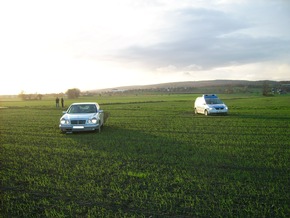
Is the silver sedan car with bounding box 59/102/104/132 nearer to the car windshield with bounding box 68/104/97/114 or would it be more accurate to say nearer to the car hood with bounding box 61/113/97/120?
the car hood with bounding box 61/113/97/120

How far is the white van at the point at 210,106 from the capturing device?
22500 mm

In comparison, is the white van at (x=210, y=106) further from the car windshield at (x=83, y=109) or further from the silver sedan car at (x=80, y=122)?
the silver sedan car at (x=80, y=122)

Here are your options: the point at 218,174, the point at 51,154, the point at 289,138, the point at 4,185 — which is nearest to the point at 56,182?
the point at 4,185

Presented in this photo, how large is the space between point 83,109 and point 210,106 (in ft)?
40.2

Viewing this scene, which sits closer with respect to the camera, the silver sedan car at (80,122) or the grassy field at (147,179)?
the grassy field at (147,179)

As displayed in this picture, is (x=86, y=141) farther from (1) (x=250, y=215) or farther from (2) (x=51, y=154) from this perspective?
(1) (x=250, y=215)

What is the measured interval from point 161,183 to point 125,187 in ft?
2.74

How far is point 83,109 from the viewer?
1477cm

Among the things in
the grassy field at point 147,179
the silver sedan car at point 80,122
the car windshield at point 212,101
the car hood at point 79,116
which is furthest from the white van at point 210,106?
the car hood at point 79,116

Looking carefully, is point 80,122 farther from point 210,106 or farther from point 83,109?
point 210,106

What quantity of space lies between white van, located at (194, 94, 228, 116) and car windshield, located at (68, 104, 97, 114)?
453 inches

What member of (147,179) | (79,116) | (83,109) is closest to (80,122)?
(79,116)

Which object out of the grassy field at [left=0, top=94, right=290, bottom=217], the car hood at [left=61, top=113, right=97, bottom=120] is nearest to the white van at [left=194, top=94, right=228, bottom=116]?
the grassy field at [left=0, top=94, right=290, bottom=217]

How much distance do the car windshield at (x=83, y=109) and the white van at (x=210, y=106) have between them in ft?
37.7
